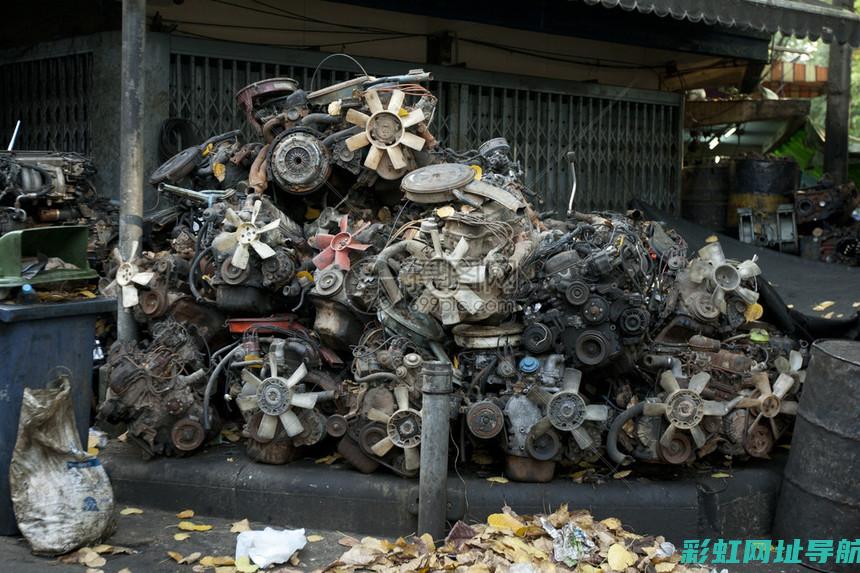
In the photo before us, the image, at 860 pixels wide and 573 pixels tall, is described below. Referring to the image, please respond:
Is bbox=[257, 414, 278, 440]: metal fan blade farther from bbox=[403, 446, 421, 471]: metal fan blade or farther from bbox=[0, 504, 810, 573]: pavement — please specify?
bbox=[403, 446, 421, 471]: metal fan blade

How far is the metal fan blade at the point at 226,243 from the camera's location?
21.6 ft

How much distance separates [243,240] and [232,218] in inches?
11.0

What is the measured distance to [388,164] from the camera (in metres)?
7.13

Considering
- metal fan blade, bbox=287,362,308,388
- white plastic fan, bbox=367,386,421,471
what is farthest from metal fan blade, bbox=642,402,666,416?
metal fan blade, bbox=287,362,308,388

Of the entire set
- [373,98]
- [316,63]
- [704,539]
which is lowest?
[704,539]

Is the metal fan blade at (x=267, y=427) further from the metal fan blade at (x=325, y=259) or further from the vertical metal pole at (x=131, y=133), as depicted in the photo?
the vertical metal pole at (x=131, y=133)

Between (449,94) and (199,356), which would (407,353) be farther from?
(449,94)

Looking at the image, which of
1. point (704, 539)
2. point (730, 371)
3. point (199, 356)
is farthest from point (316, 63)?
point (704, 539)

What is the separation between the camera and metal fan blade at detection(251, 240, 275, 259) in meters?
6.39

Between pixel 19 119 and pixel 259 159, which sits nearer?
pixel 259 159

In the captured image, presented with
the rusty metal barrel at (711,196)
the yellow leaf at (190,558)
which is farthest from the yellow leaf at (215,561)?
the rusty metal barrel at (711,196)

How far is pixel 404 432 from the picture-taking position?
19.1 feet

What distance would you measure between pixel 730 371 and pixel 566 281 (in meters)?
1.49

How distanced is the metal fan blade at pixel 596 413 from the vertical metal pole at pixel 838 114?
→ 8638mm
